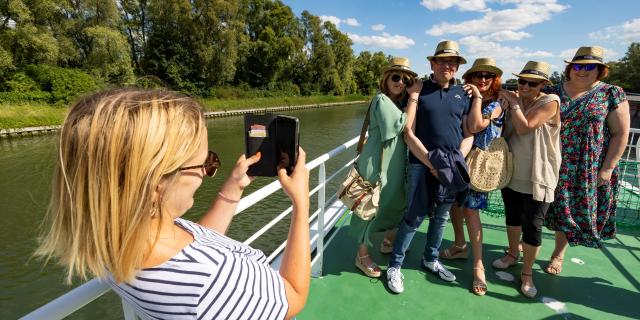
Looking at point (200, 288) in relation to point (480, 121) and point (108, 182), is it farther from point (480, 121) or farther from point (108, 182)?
point (480, 121)

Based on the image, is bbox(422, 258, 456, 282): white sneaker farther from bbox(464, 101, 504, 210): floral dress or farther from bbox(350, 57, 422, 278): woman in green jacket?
bbox(464, 101, 504, 210): floral dress

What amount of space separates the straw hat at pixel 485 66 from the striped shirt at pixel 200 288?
1.93 metres

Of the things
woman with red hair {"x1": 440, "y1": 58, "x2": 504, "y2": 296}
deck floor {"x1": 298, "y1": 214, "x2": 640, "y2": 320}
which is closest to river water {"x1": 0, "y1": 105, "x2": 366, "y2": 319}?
deck floor {"x1": 298, "y1": 214, "x2": 640, "y2": 320}

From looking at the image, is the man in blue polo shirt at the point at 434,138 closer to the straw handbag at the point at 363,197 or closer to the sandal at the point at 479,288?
A: the straw handbag at the point at 363,197

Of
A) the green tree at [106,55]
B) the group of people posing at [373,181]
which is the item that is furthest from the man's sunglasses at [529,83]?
the green tree at [106,55]

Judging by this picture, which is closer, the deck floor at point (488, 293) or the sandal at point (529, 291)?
the deck floor at point (488, 293)

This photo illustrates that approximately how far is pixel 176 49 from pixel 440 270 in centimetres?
3294

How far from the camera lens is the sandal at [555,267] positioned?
2275mm

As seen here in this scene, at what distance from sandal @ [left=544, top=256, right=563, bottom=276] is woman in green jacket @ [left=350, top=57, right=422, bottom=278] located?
1068 millimetres

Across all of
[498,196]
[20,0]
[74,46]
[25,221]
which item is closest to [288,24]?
[74,46]

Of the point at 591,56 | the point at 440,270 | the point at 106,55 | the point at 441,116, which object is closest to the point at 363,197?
the point at 441,116

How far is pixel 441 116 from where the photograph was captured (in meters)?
1.93

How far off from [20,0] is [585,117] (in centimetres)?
2588

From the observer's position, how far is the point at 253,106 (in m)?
30.7
